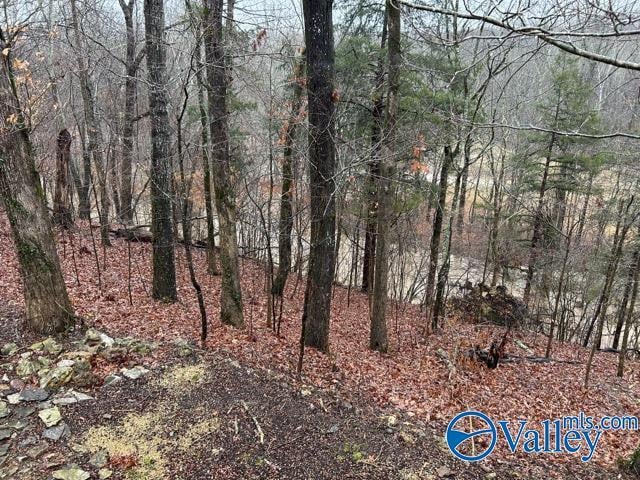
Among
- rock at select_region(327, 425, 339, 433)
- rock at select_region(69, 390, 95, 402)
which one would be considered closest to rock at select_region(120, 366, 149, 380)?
rock at select_region(69, 390, 95, 402)

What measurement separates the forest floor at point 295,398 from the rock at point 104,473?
65 mm

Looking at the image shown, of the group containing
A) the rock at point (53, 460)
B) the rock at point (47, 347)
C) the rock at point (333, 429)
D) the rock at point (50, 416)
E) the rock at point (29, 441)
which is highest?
the rock at point (47, 347)

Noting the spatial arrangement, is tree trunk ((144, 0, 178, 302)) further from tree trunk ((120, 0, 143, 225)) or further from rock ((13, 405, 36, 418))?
tree trunk ((120, 0, 143, 225))

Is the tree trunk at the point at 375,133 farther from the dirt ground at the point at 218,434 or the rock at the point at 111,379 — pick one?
the rock at the point at 111,379

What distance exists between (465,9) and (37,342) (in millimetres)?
5303

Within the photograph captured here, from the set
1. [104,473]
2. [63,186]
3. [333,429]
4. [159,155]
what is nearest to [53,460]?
[104,473]

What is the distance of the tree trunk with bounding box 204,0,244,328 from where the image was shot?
5.43 meters

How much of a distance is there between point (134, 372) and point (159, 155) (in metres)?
3.45

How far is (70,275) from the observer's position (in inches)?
290

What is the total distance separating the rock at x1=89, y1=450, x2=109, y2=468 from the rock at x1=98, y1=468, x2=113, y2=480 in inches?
2.1

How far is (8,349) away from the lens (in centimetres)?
424

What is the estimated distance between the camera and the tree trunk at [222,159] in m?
5.43

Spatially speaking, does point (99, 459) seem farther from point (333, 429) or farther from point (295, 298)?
point (295, 298)

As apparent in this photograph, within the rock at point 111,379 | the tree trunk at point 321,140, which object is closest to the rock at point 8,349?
the rock at point 111,379
